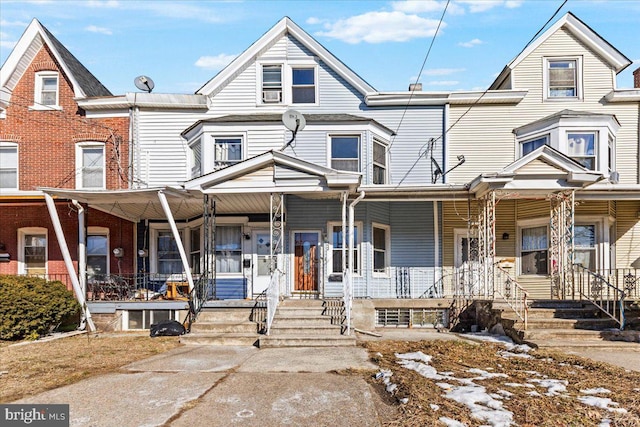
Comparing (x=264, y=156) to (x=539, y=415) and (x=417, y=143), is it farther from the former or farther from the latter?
(x=539, y=415)

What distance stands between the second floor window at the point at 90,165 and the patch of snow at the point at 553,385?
13814mm

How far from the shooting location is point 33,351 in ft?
31.9

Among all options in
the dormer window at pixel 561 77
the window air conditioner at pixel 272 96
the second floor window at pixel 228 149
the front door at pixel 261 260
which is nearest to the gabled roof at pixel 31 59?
the second floor window at pixel 228 149

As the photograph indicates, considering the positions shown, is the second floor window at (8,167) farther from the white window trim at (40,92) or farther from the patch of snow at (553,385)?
the patch of snow at (553,385)

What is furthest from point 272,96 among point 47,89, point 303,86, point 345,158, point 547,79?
point 547,79

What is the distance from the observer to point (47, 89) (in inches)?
626

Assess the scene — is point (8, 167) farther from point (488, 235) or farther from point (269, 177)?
point (488, 235)

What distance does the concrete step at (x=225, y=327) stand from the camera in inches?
425

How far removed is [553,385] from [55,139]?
15.6 metres

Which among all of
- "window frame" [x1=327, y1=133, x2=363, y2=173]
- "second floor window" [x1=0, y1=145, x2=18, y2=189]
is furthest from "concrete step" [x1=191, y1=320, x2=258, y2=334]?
"second floor window" [x1=0, y1=145, x2=18, y2=189]

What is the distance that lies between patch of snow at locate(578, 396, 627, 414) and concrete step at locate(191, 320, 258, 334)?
23.0ft

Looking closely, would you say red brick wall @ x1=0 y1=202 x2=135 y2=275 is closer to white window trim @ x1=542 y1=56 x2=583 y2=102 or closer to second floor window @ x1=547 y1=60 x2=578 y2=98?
white window trim @ x1=542 y1=56 x2=583 y2=102

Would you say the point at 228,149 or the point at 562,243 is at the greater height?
the point at 228,149

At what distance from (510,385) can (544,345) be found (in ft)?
10.5
